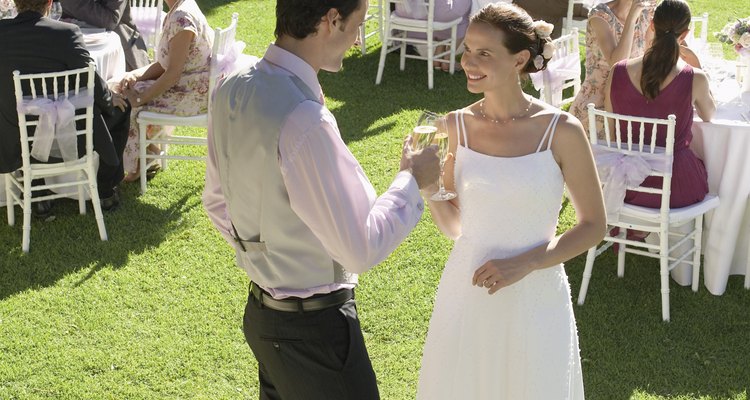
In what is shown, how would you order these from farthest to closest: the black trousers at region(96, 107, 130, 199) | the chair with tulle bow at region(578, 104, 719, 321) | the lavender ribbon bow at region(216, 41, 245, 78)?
the lavender ribbon bow at region(216, 41, 245, 78) → the black trousers at region(96, 107, 130, 199) → the chair with tulle bow at region(578, 104, 719, 321)

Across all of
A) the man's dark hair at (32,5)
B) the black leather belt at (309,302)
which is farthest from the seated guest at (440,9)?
the black leather belt at (309,302)

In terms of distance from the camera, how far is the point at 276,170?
84.0 inches

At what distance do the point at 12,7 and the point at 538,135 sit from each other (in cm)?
453

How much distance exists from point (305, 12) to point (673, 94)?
115 inches

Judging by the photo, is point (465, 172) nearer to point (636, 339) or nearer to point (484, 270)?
point (484, 270)

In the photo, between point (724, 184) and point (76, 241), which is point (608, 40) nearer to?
point (724, 184)

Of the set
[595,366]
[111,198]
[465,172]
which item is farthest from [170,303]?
[465,172]

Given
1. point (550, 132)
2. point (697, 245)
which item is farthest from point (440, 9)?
point (550, 132)

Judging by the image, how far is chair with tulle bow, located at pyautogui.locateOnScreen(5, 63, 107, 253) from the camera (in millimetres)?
5008

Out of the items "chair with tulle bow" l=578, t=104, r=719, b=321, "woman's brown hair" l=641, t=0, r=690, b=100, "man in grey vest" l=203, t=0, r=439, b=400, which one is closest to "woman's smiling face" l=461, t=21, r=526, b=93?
"man in grey vest" l=203, t=0, r=439, b=400

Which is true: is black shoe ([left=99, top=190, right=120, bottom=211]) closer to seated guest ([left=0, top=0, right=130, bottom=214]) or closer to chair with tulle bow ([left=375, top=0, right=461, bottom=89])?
seated guest ([left=0, top=0, right=130, bottom=214])

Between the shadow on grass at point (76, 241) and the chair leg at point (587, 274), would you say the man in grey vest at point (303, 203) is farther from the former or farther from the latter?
the shadow on grass at point (76, 241)

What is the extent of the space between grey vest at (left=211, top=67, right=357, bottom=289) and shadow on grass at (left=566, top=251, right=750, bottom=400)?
2.06 meters

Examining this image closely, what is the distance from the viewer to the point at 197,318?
4.57 meters
